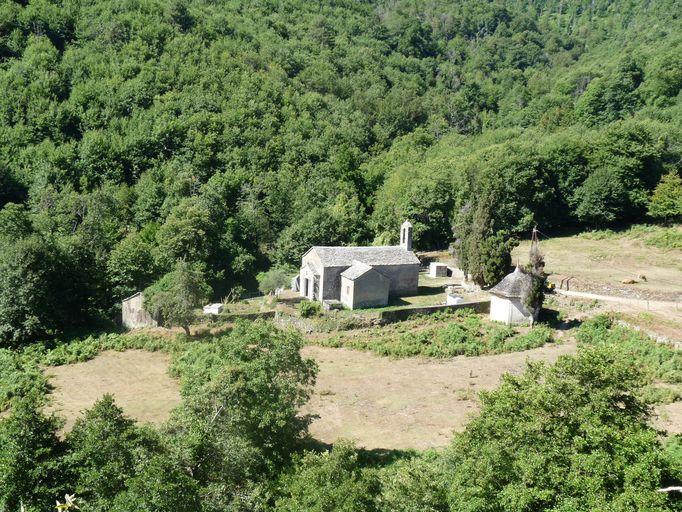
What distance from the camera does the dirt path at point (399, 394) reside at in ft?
79.6

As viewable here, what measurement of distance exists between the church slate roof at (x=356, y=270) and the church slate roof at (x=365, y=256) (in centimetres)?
40

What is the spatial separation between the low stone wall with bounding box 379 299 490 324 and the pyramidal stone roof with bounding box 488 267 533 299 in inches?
79.9

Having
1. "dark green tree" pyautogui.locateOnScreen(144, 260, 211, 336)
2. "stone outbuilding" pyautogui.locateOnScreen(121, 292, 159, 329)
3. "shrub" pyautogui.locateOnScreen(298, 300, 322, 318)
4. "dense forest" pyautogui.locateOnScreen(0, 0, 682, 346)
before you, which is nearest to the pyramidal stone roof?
"dense forest" pyautogui.locateOnScreen(0, 0, 682, 346)

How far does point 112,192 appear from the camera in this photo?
191ft

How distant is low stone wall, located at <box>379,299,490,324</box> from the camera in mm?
36656

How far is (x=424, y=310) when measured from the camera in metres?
37.3

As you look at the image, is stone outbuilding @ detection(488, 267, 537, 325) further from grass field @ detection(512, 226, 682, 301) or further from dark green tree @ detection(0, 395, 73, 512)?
dark green tree @ detection(0, 395, 73, 512)

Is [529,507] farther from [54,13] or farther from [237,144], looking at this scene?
[54,13]

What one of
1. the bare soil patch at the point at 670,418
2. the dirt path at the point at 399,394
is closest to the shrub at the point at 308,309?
the dirt path at the point at 399,394

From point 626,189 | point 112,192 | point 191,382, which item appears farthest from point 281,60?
point 191,382

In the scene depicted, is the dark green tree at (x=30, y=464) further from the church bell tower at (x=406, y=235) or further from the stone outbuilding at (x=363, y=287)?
the church bell tower at (x=406, y=235)

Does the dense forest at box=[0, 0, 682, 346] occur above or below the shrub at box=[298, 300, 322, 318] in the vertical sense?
above

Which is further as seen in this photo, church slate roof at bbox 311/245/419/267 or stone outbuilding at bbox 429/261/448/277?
stone outbuilding at bbox 429/261/448/277

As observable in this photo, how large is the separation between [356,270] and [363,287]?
118 cm
